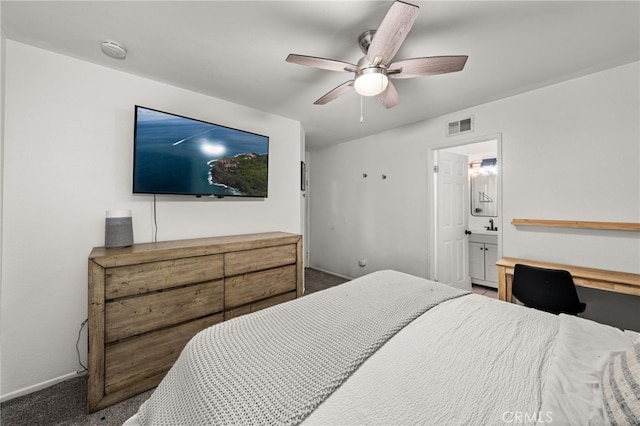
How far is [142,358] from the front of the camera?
1692 millimetres

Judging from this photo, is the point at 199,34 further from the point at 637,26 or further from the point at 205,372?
the point at 637,26

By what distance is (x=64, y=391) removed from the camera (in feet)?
5.66

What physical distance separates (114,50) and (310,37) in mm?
1408

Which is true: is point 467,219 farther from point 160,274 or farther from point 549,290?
point 160,274

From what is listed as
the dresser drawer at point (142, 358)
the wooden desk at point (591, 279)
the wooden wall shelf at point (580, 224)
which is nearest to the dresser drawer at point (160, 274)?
the dresser drawer at point (142, 358)

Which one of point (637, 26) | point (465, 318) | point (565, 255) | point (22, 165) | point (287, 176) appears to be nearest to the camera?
point (465, 318)

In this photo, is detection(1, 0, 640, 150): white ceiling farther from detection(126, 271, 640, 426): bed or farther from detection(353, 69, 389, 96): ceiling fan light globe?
detection(126, 271, 640, 426): bed

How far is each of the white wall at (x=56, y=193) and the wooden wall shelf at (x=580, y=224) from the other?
137 inches

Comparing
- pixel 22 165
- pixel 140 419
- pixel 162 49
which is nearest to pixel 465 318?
pixel 140 419

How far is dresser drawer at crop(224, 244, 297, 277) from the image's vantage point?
2105 millimetres

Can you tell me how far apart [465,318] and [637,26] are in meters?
2.19

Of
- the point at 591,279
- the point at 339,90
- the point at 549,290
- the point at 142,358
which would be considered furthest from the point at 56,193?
the point at 591,279

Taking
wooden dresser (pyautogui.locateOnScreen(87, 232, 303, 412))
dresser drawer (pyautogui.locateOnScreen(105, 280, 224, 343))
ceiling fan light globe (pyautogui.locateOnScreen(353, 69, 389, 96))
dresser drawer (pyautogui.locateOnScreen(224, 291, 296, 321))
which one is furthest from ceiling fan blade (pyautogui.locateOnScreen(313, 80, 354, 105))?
dresser drawer (pyautogui.locateOnScreen(224, 291, 296, 321))

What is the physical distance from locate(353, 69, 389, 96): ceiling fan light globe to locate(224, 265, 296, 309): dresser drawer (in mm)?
1732
